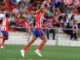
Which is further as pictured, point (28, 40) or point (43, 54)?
point (28, 40)

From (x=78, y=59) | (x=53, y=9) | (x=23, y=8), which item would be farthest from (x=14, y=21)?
(x=78, y=59)

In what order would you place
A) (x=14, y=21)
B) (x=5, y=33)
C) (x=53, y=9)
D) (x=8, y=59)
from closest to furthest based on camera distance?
(x=8, y=59) → (x=5, y=33) → (x=14, y=21) → (x=53, y=9)

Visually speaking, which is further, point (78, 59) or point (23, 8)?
point (23, 8)

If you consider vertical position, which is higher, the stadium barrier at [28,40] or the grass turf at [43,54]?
the grass turf at [43,54]

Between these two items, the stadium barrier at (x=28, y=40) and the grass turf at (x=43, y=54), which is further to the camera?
the stadium barrier at (x=28, y=40)

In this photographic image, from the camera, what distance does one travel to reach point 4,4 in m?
25.8

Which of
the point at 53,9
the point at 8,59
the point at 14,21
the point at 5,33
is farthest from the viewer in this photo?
the point at 53,9

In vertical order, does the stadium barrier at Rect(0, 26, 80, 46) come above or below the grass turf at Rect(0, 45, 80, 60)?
below

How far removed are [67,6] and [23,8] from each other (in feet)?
11.9

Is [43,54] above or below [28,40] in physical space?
above

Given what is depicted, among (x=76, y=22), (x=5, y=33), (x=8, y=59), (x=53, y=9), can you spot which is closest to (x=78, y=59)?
(x=8, y=59)

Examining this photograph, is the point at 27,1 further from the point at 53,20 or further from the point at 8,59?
the point at 8,59

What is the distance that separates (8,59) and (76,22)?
12.1 m

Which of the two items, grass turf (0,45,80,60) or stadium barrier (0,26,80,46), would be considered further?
stadium barrier (0,26,80,46)
